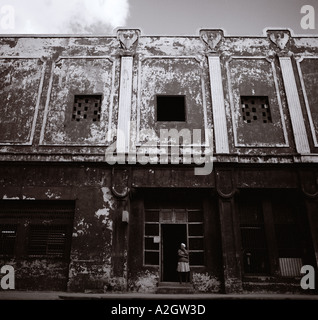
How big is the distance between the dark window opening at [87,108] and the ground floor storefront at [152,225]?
6.08 feet

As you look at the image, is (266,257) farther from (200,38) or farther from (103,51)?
(103,51)

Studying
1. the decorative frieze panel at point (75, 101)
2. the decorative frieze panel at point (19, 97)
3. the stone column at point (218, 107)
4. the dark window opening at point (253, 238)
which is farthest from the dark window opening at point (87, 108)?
the dark window opening at point (253, 238)

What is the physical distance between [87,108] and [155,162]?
3.20 meters

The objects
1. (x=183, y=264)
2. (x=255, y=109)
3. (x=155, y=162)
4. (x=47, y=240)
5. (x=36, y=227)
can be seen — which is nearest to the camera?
(x=183, y=264)

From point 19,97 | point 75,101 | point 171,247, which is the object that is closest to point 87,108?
point 75,101

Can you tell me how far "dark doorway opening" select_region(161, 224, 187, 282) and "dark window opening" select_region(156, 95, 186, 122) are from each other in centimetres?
375

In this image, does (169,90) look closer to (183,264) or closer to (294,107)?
(294,107)

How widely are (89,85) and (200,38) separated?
4.56m

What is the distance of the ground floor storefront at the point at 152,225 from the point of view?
8.67 m

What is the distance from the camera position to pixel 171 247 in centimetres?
1022

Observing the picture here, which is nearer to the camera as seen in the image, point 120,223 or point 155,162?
point 120,223

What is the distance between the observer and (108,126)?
10070 mm
